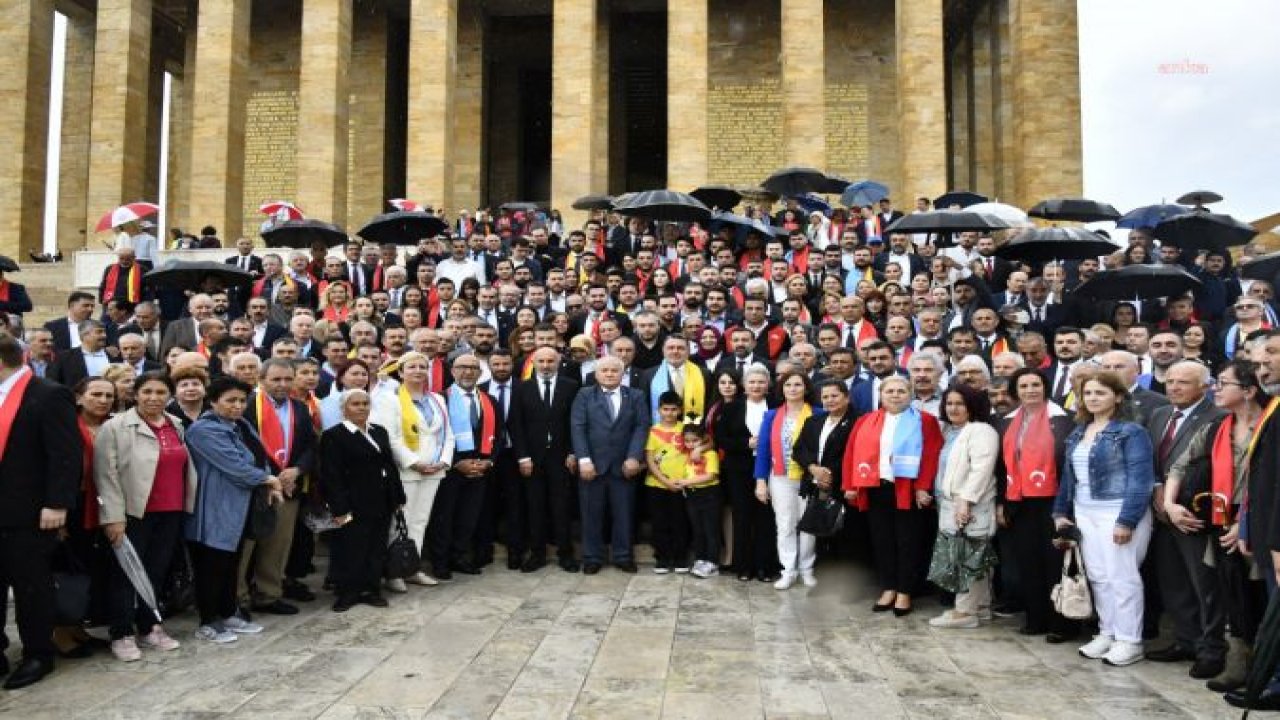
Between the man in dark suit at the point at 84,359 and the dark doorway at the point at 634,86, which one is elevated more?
the dark doorway at the point at 634,86

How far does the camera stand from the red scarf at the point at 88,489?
19.5 feet

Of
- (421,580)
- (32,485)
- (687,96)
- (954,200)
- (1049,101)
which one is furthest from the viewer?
(687,96)

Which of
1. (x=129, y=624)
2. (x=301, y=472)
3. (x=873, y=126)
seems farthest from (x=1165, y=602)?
(x=873, y=126)

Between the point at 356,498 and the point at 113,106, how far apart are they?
20668 millimetres

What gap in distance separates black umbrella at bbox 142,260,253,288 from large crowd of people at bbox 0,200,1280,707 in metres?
0.22

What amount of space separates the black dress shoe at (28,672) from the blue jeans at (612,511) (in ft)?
13.1

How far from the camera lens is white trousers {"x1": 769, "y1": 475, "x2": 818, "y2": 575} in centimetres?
784

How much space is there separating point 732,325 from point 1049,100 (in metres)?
14.8

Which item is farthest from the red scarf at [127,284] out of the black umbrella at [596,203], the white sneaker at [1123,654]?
the white sneaker at [1123,654]

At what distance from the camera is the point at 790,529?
7.86 meters

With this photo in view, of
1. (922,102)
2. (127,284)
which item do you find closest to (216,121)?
(127,284)

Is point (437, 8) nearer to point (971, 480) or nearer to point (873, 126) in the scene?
point (873, 126)

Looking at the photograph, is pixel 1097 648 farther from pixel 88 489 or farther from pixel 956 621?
pixel 88 489

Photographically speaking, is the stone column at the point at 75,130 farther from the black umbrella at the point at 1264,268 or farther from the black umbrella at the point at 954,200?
the black umbrella at the point at 1264,268
